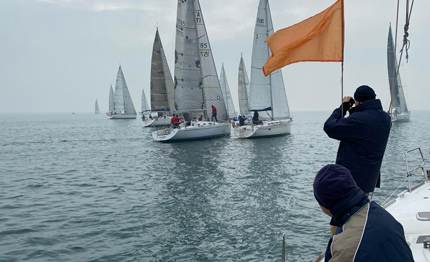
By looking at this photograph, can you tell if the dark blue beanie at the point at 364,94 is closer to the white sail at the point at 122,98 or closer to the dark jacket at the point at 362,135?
the dark jacket at the point at 362,135

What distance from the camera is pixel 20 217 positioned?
1062cm

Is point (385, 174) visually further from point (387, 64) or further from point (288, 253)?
point (387, 64)

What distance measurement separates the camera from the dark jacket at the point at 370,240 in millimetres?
1747

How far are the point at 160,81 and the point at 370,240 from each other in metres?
51.1

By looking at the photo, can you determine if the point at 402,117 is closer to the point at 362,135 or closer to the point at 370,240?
the point at 362,135

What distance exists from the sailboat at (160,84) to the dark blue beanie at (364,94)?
4760cm

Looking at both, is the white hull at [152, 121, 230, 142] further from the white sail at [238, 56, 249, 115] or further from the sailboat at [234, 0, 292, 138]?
the white sail at [238, 56, 249, 115]

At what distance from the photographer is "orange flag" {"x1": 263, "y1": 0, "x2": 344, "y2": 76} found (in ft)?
16.6

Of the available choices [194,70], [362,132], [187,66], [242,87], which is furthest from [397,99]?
[362,132]

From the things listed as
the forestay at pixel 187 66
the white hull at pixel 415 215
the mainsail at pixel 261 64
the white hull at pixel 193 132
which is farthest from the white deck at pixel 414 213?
the forestay at pixel 187 66

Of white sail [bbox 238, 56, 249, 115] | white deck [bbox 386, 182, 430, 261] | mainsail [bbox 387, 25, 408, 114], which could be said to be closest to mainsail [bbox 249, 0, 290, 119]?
white sail [bbox 238, 56, 249, 115]

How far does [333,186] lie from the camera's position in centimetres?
202

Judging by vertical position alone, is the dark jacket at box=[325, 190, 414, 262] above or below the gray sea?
above

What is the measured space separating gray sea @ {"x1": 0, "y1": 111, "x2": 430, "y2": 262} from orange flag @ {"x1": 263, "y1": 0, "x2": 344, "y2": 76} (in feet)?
10.3
